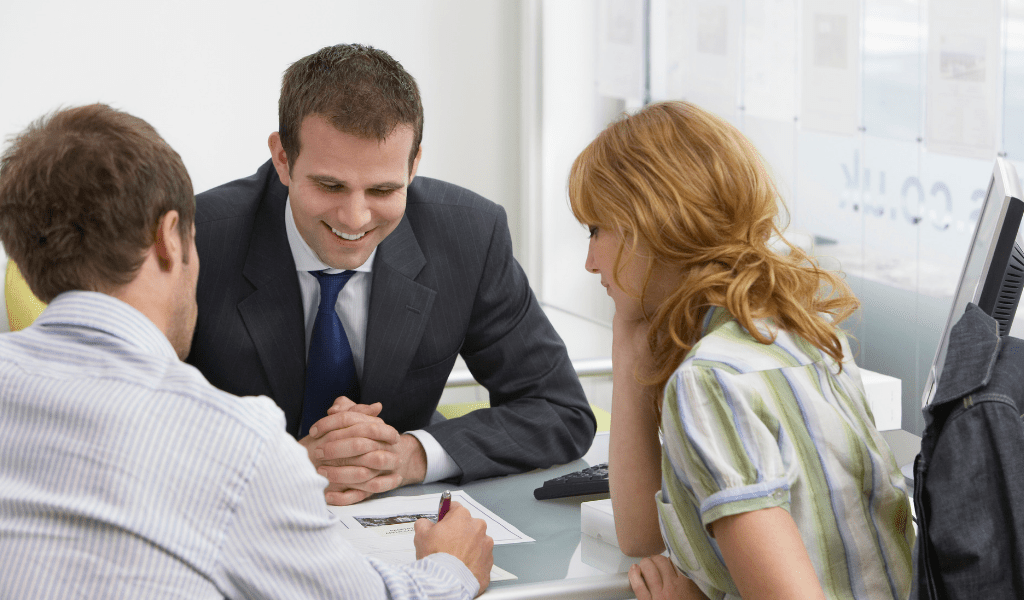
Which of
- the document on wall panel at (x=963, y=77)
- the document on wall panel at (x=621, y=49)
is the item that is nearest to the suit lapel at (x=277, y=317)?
the document on wall panel at (x=963, y=77)

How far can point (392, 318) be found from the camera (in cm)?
174

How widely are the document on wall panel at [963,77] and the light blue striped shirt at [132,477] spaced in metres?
1.70

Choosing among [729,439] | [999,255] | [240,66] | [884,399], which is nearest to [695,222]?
[729,439]

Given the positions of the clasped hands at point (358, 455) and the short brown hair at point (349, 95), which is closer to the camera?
the clasped hands at point (358, 455)

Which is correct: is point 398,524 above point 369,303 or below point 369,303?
below

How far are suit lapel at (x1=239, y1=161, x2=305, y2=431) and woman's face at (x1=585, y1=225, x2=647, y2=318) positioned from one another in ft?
2.05

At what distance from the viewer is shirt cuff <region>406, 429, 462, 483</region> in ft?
5.07

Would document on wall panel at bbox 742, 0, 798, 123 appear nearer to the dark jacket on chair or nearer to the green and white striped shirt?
the green and white striped shirt

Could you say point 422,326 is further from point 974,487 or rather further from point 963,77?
point 963,77

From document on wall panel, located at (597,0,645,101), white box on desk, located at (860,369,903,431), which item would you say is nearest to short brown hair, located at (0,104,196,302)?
white box on desk, located at (860,369,903,431)

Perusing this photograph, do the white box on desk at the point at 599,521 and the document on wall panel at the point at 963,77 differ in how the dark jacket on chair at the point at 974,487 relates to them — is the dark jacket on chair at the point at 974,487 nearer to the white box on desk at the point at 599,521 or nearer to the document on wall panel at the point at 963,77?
the white box on desk at the point at 599,521

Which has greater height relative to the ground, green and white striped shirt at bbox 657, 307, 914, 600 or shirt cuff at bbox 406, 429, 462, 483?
green and white striped shirt at bbox 657, 307, 914, 600

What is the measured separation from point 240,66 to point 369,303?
2.03 metres

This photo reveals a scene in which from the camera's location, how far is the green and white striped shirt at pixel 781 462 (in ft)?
3.31
